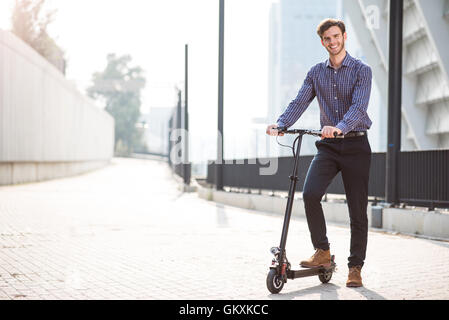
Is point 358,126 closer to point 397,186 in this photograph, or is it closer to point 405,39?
point 397,186

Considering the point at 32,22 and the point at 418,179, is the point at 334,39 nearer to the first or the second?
the point at 418,179

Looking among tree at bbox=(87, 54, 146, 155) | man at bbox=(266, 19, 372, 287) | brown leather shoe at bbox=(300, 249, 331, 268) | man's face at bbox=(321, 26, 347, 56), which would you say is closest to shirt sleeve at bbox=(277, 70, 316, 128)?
man at bbox=(266, 19, 372, 287)

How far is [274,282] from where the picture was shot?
4.70 m

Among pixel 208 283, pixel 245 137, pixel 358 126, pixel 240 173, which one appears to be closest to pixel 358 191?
pixel 358 126

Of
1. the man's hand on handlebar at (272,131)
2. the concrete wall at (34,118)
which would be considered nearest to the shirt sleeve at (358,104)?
the man's hand on handlebar at (272,131)

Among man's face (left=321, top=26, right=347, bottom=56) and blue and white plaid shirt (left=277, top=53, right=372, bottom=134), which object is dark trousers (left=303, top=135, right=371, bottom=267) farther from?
man's face (left=321, top=26, right=347, bottom=56)

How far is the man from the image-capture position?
4863 millimetres

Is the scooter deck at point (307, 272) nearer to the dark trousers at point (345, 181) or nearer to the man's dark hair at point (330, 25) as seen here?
the dark trousers at point (345, 181)

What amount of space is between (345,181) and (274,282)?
38.5 inches

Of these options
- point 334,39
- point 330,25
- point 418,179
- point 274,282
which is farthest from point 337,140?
point 418,179

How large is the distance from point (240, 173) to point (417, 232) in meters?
7.85

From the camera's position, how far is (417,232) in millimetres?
9070

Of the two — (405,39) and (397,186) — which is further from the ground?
(405,39)

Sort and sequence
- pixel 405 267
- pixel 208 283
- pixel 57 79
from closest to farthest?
pixel 208 283 < pixel 405 267 < pixel 57 79
